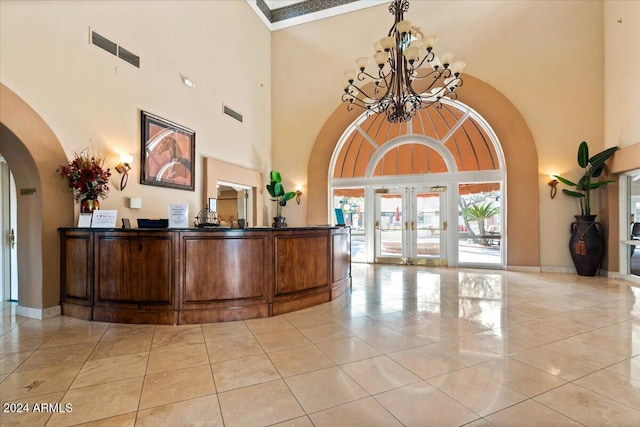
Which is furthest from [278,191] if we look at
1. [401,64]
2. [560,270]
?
[560,270]

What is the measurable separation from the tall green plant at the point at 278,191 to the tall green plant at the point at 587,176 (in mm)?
6263

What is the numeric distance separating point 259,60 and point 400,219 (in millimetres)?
5923

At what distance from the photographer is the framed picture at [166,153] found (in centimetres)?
496

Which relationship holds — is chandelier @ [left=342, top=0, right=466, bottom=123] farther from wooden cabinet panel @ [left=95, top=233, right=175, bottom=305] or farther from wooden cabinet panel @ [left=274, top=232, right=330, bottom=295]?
wooden cabinet panel @ [left=95, top=233, right=175, bottom=305]

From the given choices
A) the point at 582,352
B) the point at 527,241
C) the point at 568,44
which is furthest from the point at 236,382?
the point at 568,44

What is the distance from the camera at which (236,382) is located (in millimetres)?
2172

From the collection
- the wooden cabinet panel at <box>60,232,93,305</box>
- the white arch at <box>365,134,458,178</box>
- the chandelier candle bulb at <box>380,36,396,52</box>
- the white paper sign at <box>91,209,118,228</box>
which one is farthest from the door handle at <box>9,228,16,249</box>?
the white arch at <box>365,134,458,178</box>

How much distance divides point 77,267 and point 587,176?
9.00m

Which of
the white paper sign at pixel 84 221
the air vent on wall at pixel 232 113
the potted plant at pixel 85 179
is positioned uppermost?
the air vent on wall at pixel 232 113

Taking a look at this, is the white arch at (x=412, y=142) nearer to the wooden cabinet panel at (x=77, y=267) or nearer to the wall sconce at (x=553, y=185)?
the wall sconce at (x=553, y=185)

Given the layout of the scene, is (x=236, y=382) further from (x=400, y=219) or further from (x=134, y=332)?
(x=400, y=219)

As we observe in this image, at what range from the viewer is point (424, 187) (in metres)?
7.93

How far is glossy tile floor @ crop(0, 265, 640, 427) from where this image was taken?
1808 millimetres

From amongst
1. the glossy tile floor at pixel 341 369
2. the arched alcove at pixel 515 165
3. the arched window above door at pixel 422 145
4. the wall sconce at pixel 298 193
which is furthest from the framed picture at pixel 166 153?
the arched alcove at pixel 515 165
